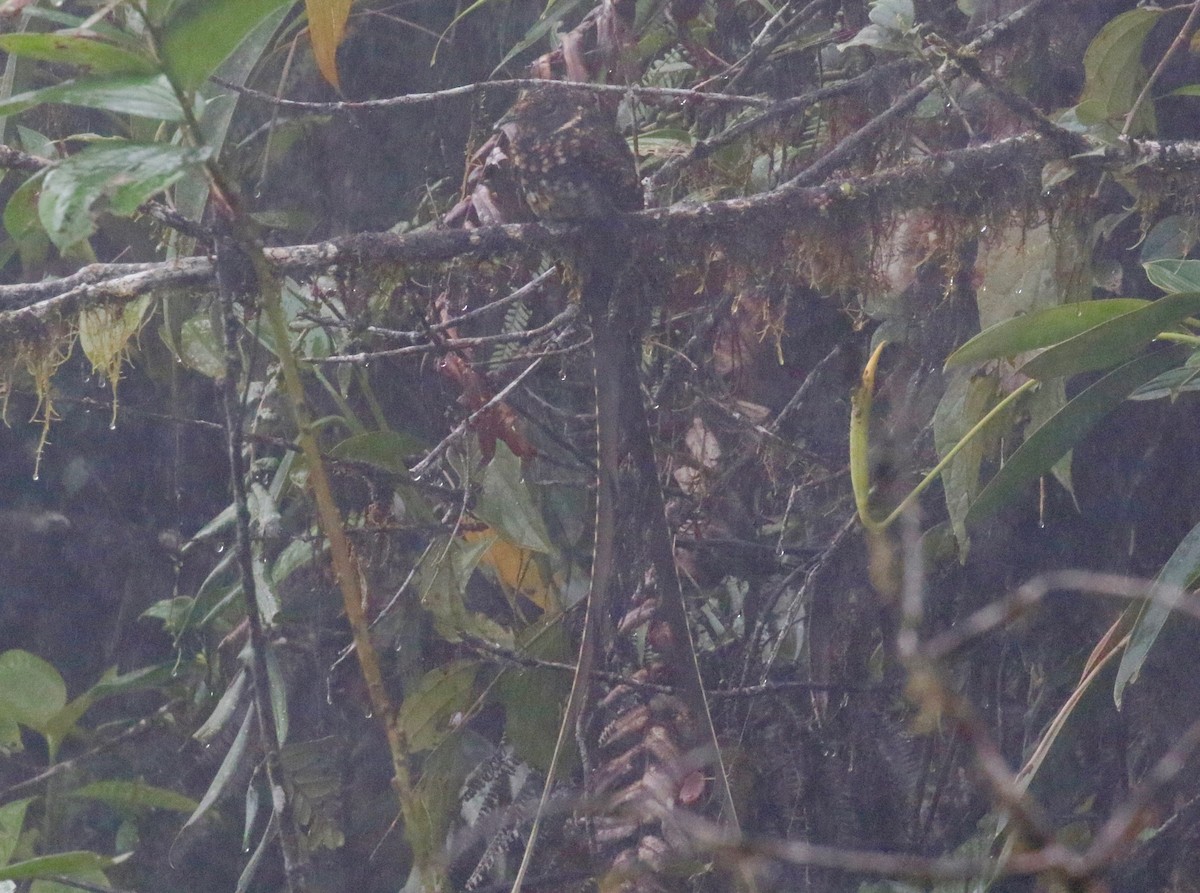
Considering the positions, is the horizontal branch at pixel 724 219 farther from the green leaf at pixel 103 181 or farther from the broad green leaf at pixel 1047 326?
the green leaf at pixel 103 181

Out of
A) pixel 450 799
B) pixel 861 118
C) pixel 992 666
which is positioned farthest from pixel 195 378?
pixel 992 666

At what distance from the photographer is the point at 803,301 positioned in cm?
162

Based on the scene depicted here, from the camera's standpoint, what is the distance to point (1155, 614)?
1.00 m

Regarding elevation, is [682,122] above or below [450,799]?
above

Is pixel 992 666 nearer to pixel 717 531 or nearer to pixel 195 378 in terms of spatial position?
pixel 717 531

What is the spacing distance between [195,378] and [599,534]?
44.6 inches

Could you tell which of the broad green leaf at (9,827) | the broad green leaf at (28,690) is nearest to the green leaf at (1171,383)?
the broad green leaf at (9,827)

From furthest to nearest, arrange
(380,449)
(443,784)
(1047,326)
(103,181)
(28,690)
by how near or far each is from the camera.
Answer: (28,690), (443,784), (380,449), (1047,326), (103,181)

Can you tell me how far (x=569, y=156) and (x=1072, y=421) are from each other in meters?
0.65

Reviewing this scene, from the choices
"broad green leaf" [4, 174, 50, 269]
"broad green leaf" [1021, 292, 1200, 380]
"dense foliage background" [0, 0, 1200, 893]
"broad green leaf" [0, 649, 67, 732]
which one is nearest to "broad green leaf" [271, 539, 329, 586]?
"dense foliage background" [0, 0, 1200, 893]

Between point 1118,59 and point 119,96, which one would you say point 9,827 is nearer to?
point 119,96

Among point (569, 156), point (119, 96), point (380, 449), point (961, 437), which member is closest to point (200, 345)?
point (380, 449)

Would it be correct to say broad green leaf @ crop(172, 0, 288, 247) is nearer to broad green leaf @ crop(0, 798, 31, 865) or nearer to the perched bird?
the perched bird

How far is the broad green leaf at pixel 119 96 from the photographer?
700 millimetres
